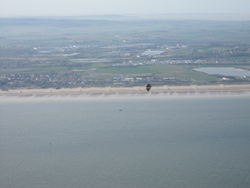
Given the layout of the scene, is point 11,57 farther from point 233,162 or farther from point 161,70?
point 233,162

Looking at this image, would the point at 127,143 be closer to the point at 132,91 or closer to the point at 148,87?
the point at 148,87

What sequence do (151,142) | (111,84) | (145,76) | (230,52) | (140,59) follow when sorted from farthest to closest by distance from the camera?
(230,52) → (140,59) → (145,76) → (111,84) → (151,142)

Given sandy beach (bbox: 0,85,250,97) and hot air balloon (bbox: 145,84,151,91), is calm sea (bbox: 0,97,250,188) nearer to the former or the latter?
sandy beach (bbox: 0,85,250,97)

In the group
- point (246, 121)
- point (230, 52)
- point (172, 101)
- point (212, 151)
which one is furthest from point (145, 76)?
point (230, 52)

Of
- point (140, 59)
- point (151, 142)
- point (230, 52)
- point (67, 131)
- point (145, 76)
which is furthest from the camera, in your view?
point (230, 52)

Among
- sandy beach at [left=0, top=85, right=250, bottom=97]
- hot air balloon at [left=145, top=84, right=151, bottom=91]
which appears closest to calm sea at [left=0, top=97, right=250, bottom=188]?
sandy beach at [left=0, top=85, right=250, bottom=97]

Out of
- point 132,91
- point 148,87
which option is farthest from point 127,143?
point 132,91
